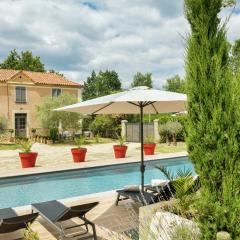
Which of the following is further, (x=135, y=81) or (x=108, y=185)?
(x=135, y=81)

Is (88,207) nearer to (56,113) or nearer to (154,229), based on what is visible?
(154,229)

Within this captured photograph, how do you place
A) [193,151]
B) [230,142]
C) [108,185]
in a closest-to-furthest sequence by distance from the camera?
[230,142] < [193,151] < [108,185]

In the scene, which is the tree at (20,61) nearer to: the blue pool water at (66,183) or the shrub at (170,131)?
the shrub at (170,131)

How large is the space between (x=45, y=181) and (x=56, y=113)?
614 inches

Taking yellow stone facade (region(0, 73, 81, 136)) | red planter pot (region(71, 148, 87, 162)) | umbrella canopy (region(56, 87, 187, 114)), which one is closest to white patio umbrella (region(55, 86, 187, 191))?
umbrella canopy (region(56, 87, 187, 114))

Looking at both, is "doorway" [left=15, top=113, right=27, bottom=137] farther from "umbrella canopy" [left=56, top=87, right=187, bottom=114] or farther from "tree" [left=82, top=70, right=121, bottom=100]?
"tree" [left=82, top=70, right=121, bottom=100]

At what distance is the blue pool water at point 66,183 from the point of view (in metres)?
10.1

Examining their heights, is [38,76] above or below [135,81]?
below

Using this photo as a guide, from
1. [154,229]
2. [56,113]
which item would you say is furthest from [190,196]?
[56,113]

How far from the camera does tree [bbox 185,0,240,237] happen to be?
11.5 ft

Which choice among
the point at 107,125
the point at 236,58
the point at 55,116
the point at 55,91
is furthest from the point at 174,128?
the point at 236,58

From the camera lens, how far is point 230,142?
3.48 meters

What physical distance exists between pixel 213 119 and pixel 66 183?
30.6 feet

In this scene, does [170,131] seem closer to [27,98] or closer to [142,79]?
[27,98]
